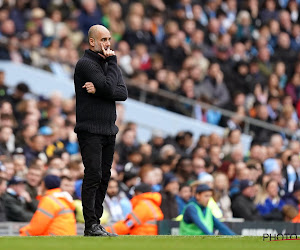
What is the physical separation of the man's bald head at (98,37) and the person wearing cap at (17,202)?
444 cm

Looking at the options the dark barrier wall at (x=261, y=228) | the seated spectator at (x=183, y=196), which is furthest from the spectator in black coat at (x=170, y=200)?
the dark barrier wall at (x=261, y=228)

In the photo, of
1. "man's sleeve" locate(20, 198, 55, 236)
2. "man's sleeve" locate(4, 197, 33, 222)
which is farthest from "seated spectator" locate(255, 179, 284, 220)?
"man's sleeve" locate(20, 198, 55, 236)

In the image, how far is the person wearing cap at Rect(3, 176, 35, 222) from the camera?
14195 mm

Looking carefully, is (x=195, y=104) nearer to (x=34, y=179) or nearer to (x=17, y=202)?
(x=34, y=179)

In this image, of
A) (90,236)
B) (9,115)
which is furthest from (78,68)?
(9,115)

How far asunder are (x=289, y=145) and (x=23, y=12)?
20.3 feet

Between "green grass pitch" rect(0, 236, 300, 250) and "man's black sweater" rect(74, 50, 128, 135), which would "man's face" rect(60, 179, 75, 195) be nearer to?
"man's black sweater" rect(74, 50, 128, 135)

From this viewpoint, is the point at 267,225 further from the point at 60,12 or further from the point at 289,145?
the point at 60,12

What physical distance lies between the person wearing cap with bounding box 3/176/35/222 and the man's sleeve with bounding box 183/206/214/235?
7.73 feet

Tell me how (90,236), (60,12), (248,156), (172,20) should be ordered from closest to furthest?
1. (90,236)
2. (248,156)
3. (60,12)
4. (172,20)

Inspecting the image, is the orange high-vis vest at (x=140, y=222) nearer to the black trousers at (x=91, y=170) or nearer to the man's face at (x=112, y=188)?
the man's face at (x=112, y=188)

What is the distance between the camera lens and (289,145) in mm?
22219

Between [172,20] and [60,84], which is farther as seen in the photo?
[172,20]

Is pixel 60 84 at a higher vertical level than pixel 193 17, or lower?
lower
